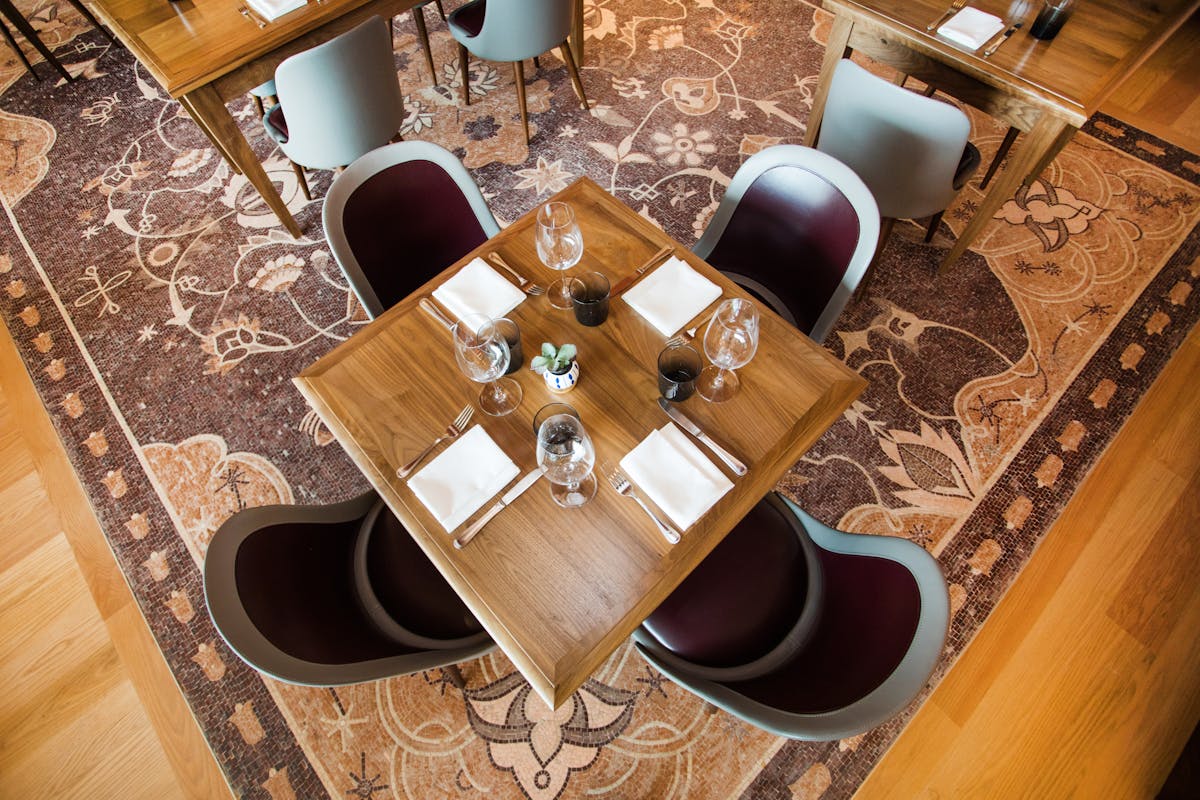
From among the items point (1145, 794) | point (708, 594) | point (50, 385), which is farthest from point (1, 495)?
point (1145, 794)

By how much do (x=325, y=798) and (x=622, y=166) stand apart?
7.33 ft

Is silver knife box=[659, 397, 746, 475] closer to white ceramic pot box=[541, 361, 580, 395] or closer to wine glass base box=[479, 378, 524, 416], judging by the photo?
white ceramic pot box=[541, 361, 580, 395]

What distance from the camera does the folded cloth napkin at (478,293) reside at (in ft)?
4.32

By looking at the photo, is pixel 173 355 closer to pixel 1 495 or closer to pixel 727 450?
pixel 1 495

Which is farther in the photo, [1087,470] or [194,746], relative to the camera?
[1087,470]

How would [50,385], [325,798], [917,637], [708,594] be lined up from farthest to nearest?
[50,385], [325,798], [708,594], [917,637]

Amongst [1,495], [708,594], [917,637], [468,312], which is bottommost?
[1,495]

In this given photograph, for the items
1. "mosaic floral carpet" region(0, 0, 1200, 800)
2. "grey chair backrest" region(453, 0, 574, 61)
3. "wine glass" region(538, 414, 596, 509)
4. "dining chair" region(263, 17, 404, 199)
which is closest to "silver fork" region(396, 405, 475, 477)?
"wine glass" region(538, 414, 596, 509)

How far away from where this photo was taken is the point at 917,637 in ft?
3.31

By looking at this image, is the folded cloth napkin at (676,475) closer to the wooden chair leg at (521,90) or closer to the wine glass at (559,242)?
the wine glass at (559,242)

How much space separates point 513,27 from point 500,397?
A: 1.54 meters

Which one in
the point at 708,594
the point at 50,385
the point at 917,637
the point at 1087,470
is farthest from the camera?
the point at 50,385

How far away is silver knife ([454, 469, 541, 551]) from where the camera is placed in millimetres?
1090

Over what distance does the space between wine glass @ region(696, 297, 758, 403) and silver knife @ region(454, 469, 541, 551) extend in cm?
37
